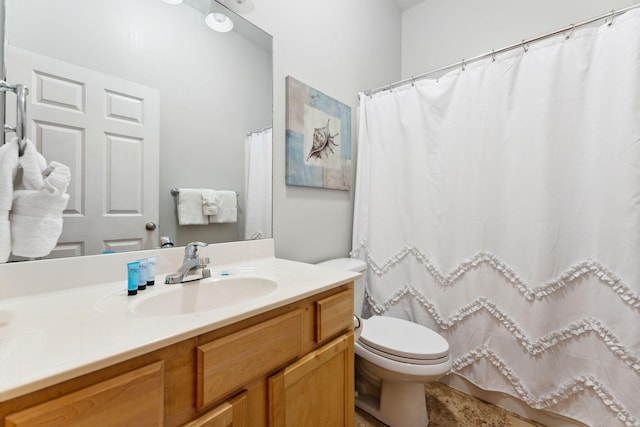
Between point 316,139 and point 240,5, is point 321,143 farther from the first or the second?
point 240,5

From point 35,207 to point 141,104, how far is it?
1.75 ft

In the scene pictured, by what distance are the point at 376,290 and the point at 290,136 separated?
1109mm

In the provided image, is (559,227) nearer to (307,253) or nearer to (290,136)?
(307,253)

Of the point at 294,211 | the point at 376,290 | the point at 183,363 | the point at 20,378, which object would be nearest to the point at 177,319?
the point at 183,363

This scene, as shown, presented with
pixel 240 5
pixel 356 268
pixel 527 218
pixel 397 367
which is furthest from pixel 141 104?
pixel 527 218

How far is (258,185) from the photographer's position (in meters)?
1.33

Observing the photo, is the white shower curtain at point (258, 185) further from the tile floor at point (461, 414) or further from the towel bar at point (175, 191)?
the tile floor at point (461, 414)

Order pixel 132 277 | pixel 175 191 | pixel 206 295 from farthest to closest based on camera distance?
pixel 175 191, pixel 206 295, pixel 132 277

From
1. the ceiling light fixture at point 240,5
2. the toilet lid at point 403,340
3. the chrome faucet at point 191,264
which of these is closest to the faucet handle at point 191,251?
the chrome faucet at point 191,264

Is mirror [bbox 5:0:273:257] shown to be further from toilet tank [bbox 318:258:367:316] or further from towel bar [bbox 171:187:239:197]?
toilet tank [bbox 318:258:367:316]

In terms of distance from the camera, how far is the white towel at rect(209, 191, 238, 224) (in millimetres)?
1199

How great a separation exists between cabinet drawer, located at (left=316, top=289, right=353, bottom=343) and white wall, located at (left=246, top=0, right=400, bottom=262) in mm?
532

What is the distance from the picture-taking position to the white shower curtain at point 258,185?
1294 millimetres

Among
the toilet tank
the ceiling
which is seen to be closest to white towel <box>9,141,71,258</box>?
the toilet tank
